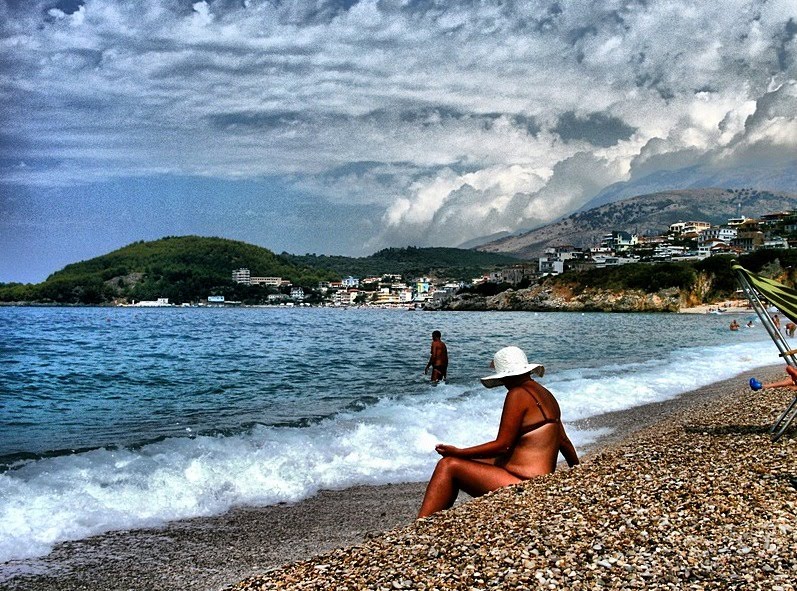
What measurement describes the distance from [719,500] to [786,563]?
1222 mm

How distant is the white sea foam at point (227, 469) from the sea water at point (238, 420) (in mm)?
30

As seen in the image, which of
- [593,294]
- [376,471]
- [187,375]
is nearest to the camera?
[376,471]

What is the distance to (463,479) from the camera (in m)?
5.80

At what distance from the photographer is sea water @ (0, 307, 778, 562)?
8.10 meters

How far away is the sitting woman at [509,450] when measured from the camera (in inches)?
227

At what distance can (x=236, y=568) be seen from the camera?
6082mm

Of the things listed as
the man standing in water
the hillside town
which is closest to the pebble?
the man standing in water

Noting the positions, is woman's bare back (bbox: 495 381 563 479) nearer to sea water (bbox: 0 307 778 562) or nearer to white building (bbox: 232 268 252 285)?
sea water (bbox: 0 307 778 562)

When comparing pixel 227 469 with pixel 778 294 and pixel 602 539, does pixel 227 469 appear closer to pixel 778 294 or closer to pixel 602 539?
pixel 602 539

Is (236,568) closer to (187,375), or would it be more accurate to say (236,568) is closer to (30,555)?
(30,555)

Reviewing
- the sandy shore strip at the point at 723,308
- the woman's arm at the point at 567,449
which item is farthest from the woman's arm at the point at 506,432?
the sandy shore strip at the point at 723,308

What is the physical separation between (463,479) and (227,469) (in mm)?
4773

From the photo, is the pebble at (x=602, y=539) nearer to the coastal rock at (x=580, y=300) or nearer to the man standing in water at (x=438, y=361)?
the man standing in water at (x=438, y=361)

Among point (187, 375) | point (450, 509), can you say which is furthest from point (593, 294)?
point (450, 509)
